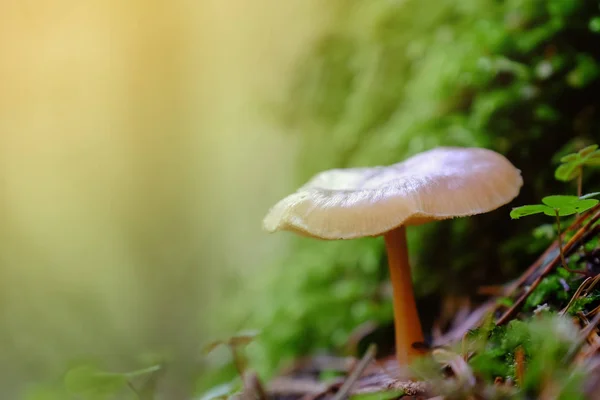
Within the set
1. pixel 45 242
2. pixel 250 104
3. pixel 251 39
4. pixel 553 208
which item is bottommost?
pixel 553 208

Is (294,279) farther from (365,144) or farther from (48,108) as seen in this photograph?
(48,108)

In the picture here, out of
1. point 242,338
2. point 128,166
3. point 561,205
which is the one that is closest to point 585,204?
point 561,205

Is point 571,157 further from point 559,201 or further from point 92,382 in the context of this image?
→ point 92,382

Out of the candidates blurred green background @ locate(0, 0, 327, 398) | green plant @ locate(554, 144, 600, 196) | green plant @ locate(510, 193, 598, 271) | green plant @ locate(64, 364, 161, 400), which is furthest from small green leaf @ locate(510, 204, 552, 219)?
blurred green background @ locate(0, 0, 327, 398)

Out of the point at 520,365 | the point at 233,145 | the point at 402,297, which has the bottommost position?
the point at 520,365

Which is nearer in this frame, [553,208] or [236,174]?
[553,208]

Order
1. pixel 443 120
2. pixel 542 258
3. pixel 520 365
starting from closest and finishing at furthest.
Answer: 1. pixel 520 365
2. pixel 542 258
3. pixel 443 120

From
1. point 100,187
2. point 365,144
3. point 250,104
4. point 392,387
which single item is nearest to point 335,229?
point 392,387

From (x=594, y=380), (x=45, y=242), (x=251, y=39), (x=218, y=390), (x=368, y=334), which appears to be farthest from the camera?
(x=45, y=242)
